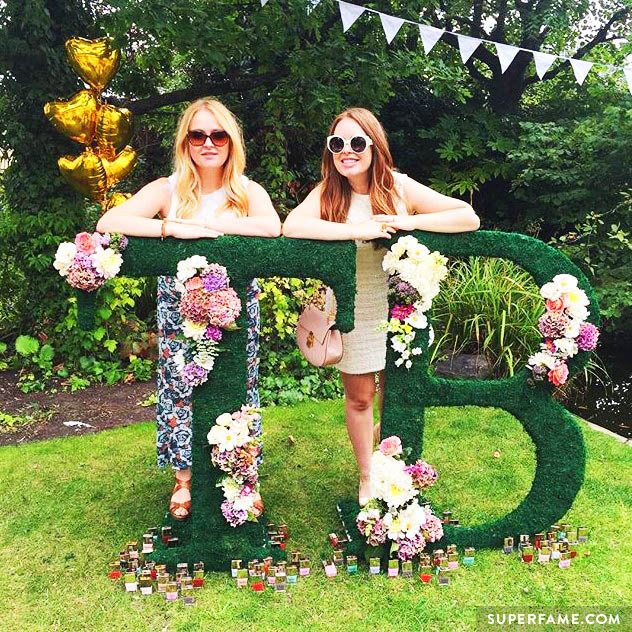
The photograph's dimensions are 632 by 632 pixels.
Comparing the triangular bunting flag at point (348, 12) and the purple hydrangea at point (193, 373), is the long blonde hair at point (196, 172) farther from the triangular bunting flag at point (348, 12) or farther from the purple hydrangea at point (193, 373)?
the triangular bunting flag at point (348, 12)

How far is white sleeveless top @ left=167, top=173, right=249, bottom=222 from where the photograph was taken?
252cm

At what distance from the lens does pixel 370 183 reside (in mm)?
2562

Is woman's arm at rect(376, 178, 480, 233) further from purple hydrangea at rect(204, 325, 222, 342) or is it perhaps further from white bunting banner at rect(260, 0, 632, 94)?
white bunting banner at rect(260, 0, 632, 94)

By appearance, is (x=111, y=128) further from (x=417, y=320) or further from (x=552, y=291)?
(x=552, y=291)

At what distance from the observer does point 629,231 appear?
240 inches

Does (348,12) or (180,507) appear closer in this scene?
(180,507)

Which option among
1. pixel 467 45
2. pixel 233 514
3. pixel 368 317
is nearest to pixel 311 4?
pixel 467 45

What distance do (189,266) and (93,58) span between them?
2803 millimetres

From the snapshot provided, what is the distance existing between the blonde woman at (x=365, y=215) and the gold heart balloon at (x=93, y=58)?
259 cm

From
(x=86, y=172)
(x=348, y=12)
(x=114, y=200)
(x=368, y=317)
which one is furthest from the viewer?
(x=114, y=200)

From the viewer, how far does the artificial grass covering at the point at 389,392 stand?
2398 mm

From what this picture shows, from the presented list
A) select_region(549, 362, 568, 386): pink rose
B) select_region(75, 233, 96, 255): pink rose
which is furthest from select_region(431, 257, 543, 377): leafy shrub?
select_region(75, 233, 96, 255): pink rose

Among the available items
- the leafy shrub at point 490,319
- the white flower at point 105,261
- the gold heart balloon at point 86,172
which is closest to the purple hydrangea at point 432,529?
the white flower at point 105,261

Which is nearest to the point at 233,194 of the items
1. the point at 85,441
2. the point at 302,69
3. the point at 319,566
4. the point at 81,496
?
the point at 319,566
